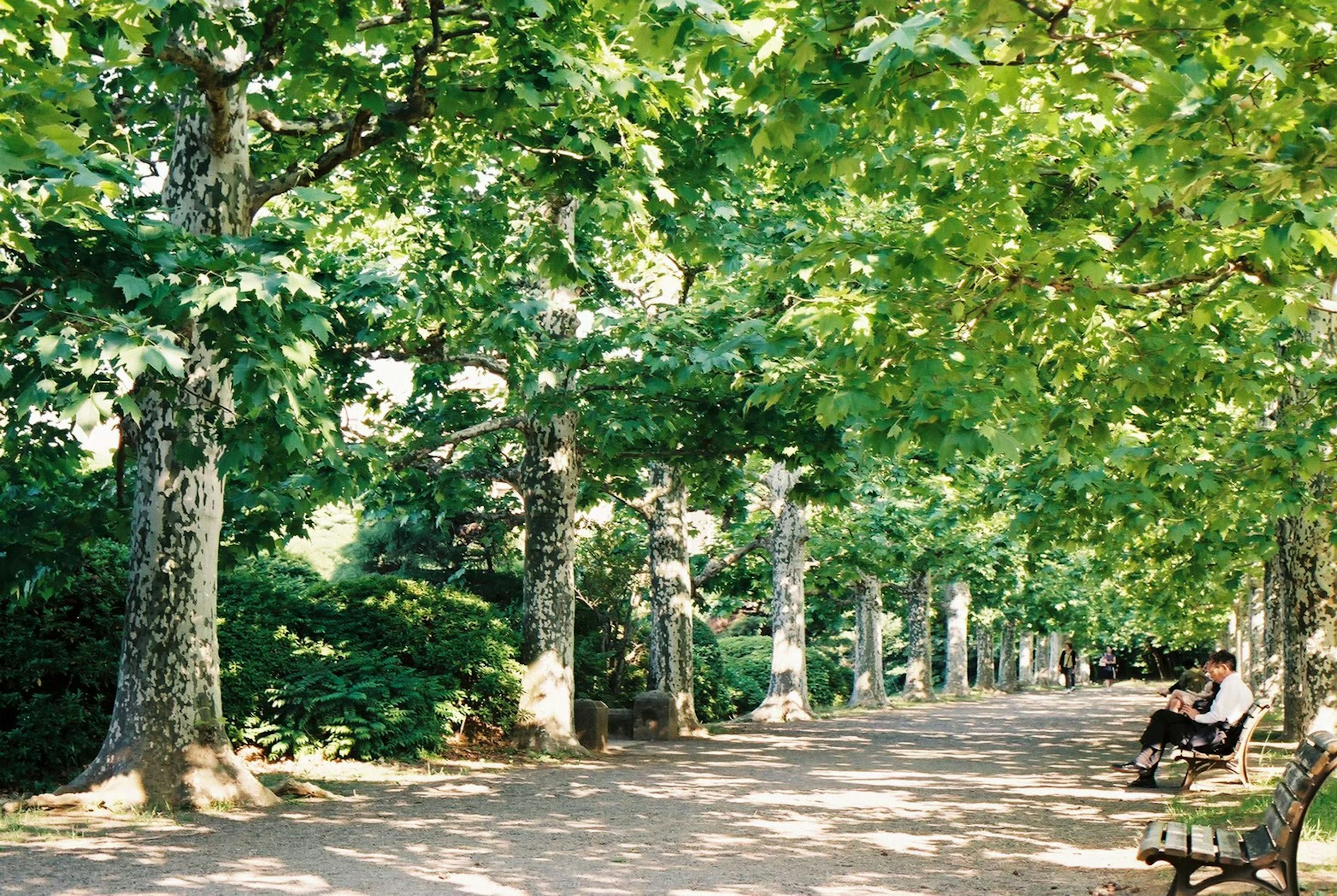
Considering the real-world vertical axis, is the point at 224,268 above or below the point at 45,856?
above

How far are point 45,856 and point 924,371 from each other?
21.4ft

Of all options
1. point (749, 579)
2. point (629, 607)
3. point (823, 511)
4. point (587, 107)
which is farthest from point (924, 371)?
point (749, 579)

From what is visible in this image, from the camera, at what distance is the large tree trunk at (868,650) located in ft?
108

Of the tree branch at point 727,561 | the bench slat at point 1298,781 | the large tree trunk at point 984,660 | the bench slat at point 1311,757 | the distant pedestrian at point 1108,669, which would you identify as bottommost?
the distant pedestrian at point 1108,669

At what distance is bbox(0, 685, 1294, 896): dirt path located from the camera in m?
7.52

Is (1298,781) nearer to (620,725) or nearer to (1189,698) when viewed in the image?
(1189,698)

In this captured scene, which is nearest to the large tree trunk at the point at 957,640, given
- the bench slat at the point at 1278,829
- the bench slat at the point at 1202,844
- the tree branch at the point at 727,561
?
the tree branch at the point at 727,561

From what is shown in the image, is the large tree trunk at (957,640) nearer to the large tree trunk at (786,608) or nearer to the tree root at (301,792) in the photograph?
the large tree trunk at (786,608)

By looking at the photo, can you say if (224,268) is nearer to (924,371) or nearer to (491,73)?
(491,73)

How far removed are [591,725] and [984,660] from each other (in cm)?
3832

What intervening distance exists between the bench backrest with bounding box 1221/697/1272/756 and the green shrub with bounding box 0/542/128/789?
34.2 ft

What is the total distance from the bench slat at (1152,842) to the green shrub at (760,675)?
21319 mm

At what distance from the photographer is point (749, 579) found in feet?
97.8

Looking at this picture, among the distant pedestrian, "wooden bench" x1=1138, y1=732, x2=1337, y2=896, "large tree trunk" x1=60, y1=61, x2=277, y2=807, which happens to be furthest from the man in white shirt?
the distant pedestrian
